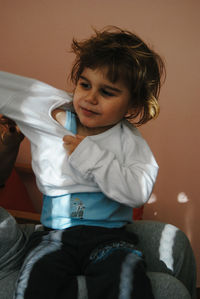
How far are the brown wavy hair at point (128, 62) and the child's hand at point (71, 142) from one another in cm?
20

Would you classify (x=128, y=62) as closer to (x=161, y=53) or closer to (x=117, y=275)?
(x=117, y=275)

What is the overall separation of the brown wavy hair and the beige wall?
2.94ft

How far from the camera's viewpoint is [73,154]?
940 millimetres

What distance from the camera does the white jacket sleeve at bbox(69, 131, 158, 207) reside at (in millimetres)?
908

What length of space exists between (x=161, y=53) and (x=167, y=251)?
1250 millimetres

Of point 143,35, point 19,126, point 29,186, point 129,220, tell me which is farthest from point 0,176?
point 143,35

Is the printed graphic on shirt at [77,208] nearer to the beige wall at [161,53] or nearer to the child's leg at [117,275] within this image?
the child's leg at [117,275]

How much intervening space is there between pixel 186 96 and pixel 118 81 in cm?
108

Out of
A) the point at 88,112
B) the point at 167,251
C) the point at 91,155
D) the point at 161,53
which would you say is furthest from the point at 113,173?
the point at 161,53

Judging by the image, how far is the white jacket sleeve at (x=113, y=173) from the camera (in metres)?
0.91

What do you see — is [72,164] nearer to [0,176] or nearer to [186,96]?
[0,176]

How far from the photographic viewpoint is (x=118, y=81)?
1001 mm

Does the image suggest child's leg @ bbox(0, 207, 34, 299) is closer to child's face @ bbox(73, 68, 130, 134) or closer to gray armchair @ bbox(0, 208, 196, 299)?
gray armchair @ bbox(0, 208, 196, 299)

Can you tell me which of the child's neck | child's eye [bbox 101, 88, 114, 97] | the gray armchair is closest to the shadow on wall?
the gray armchair
